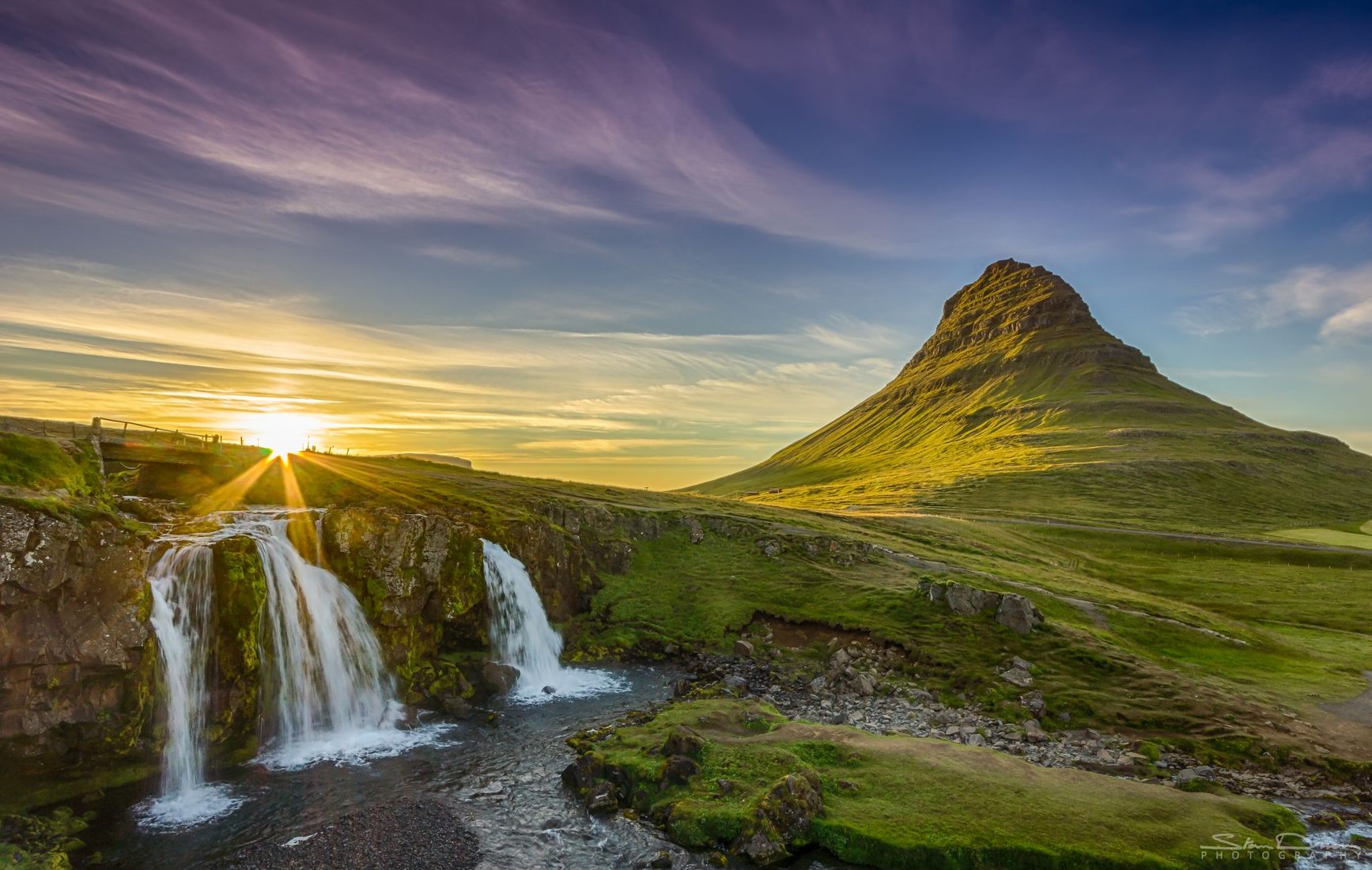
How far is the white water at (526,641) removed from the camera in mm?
46812

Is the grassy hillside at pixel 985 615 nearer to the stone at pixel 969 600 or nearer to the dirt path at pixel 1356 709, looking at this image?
the dirt path at pixel 1356 709

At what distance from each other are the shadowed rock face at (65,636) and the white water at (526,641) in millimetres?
21614

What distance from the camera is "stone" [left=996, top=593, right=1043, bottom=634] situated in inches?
1992

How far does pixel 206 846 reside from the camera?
25031 mm

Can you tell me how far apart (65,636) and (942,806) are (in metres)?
38.9

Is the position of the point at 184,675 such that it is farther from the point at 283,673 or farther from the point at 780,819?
the point at 780,819

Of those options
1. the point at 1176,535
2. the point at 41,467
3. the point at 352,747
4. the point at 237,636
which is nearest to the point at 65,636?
the point at 237,636

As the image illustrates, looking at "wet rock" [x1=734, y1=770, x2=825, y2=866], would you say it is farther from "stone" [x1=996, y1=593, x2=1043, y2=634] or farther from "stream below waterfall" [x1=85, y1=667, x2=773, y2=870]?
"stone" [x1=996, y1=593, x2=1043, y2=634]

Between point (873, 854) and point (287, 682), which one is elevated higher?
point (287, 682)

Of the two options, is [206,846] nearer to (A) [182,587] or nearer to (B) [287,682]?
(B) [287,682]

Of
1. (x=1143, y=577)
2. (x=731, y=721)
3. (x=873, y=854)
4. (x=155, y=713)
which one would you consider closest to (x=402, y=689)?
(x=155, y=713)

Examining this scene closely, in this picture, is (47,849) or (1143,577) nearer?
(47,849)

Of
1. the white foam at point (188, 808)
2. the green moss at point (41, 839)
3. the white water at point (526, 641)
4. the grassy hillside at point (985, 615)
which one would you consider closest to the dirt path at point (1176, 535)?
the grassy hillside at point (985, 615)

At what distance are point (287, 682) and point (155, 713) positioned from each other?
6525mm
